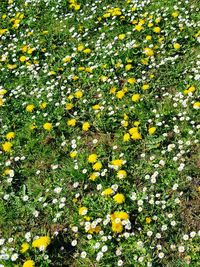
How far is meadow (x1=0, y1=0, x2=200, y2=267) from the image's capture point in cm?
389

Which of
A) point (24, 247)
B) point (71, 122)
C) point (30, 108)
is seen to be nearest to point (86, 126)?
point (71, 122)

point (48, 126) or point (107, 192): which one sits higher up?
point (48, 126)

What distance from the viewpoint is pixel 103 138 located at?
16.1 feet

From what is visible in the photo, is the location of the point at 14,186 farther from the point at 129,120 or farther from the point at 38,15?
the point at 38,15

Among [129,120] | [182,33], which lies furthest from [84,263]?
[182,33]

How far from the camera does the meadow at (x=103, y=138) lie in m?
3.89

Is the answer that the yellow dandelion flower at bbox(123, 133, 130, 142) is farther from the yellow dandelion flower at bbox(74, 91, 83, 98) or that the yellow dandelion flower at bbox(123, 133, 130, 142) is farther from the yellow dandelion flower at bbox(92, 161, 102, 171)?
the yellow dandelion flower at bbox(74, 91, 83, 98)

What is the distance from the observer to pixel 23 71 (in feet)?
20.9

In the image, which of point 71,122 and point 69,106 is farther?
point 69,106

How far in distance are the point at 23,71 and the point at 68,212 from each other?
285 centimetres

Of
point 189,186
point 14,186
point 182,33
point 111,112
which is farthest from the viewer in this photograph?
point 182,33

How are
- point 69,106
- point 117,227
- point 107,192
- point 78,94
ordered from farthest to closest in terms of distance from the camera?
1. point 78,94
2. point 69,106
3. point 107,192
4. point 117,227

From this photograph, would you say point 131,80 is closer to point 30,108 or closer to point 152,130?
point 152,130

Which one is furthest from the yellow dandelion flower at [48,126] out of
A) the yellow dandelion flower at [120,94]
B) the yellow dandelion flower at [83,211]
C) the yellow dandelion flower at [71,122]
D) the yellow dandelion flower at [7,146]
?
the yellow dandelion flower at [83,211]
